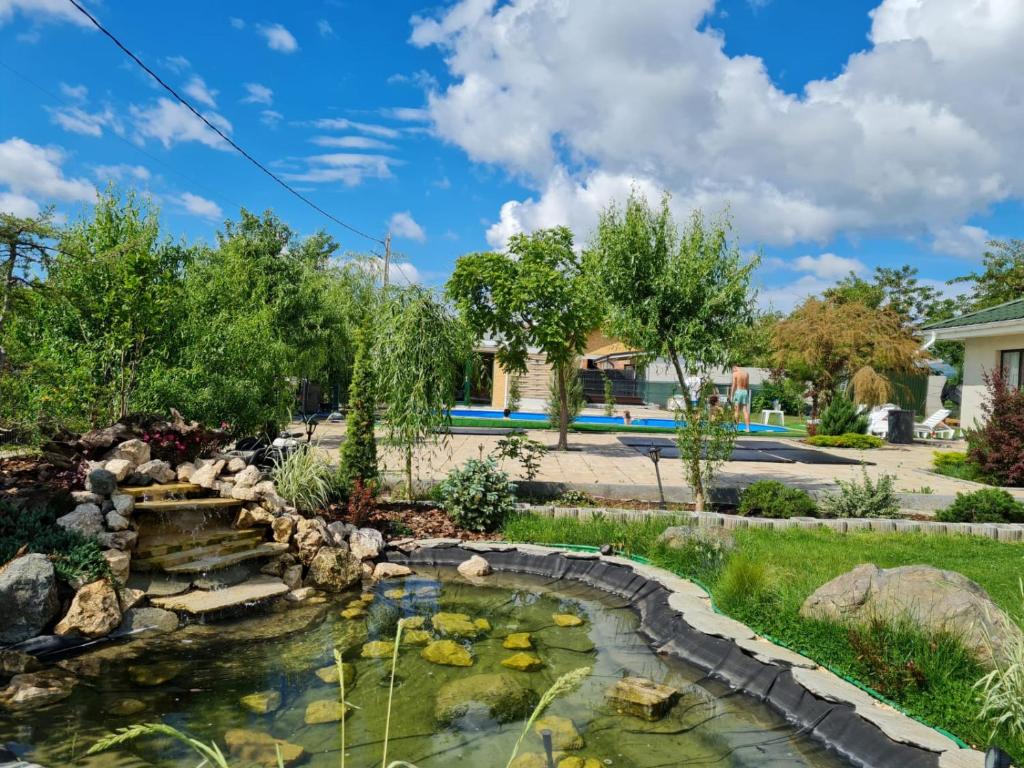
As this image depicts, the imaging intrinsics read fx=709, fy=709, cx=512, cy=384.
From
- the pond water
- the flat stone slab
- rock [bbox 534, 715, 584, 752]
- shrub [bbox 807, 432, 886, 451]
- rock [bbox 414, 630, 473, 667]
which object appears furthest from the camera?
shrub [bbox 807, 432, 886, 451]

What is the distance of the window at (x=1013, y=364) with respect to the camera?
54.2ft

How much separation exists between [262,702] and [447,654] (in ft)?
4.26

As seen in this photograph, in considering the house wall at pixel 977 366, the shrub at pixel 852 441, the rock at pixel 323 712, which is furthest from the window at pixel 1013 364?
the rock at pixel 323 712

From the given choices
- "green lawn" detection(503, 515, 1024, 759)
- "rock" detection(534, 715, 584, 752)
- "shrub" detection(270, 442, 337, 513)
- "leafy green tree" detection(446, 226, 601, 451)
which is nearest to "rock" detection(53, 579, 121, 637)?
"shrub" detection(270, 442, 337, 513)

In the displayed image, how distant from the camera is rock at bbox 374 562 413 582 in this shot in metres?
7.08

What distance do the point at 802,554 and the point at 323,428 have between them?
14450 mm

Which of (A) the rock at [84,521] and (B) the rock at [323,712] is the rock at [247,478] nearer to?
(A) the rock at [84,521]

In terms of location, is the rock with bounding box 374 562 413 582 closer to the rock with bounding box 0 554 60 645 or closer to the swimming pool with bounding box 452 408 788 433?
the rock with bounding box 0 554 60 645

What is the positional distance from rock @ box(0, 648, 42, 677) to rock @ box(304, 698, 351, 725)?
1932mm

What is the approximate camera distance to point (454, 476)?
856 cm

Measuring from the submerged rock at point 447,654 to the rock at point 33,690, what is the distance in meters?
2.24

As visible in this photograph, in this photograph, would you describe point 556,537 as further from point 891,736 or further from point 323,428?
point 323,428

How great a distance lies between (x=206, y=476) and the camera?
7.12 meters

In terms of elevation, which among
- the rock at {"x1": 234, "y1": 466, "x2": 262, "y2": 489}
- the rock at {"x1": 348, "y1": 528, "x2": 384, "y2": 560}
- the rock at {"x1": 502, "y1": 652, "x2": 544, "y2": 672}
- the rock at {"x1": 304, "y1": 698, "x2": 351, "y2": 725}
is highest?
the rock at {"x1": 234, "y1": 466, "x2": 262, "y2": 489}
